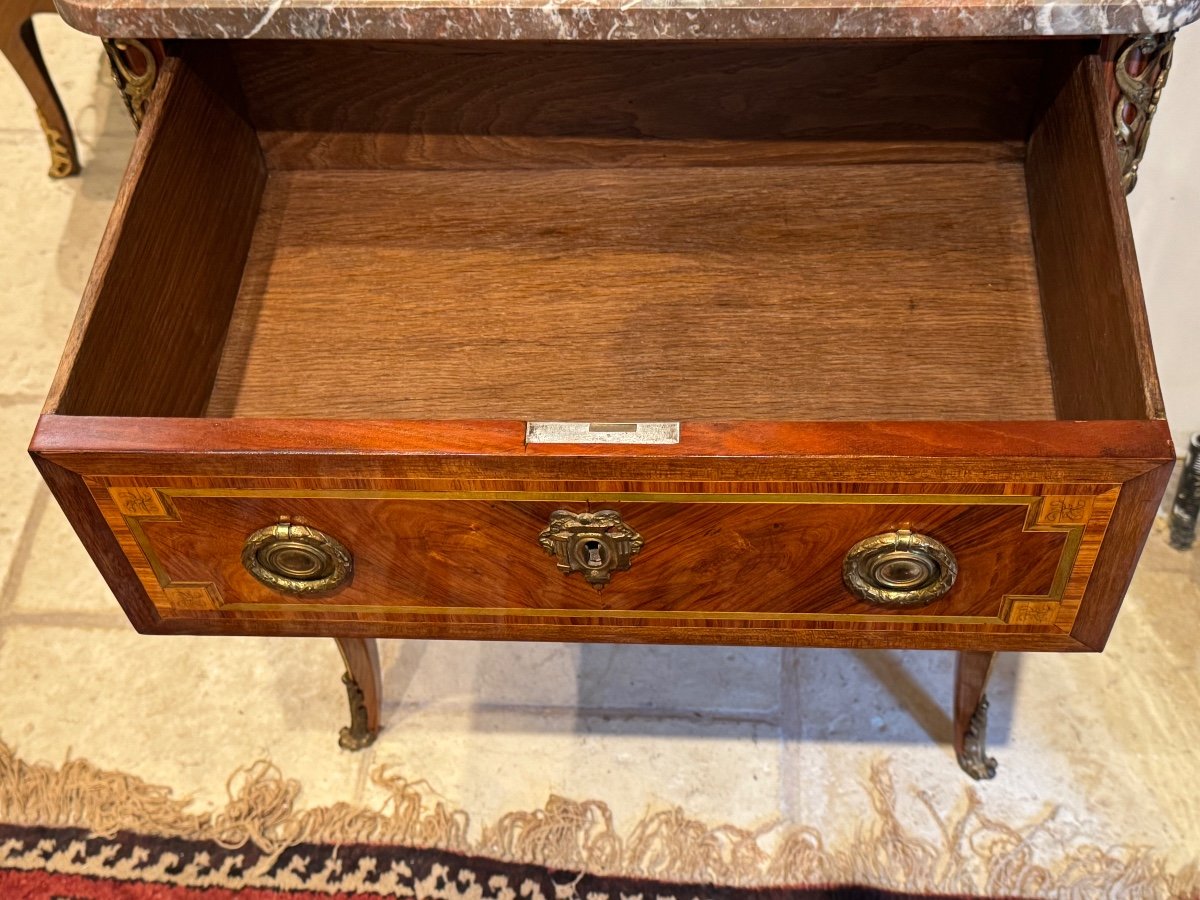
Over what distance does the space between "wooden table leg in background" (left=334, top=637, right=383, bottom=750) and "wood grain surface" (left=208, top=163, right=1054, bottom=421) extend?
0.92ft

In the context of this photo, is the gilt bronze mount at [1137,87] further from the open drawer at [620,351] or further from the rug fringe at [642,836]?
the rug fringe at [642,836]

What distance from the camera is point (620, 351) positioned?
93 cm

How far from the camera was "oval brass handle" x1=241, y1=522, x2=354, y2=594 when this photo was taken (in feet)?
2.50

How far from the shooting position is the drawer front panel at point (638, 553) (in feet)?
2.38

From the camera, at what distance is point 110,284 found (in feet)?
2.63

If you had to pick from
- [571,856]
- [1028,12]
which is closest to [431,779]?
[571,856]

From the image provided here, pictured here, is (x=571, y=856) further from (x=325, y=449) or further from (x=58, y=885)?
(x=325, y=449)

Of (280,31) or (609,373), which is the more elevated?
(280,31)

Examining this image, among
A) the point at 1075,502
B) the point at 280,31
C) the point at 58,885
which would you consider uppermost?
the point at 280,31

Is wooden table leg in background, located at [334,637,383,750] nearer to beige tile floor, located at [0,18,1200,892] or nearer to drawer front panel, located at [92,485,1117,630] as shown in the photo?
beige tile floor, located at [0,18,1200,892]

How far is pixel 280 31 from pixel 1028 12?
45 cm

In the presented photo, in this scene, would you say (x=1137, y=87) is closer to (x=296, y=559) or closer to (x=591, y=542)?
(x=591, y=542)

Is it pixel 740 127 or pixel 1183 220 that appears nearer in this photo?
pixel 740 127

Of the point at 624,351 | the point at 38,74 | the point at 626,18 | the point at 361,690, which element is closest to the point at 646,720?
the point at 361,690
